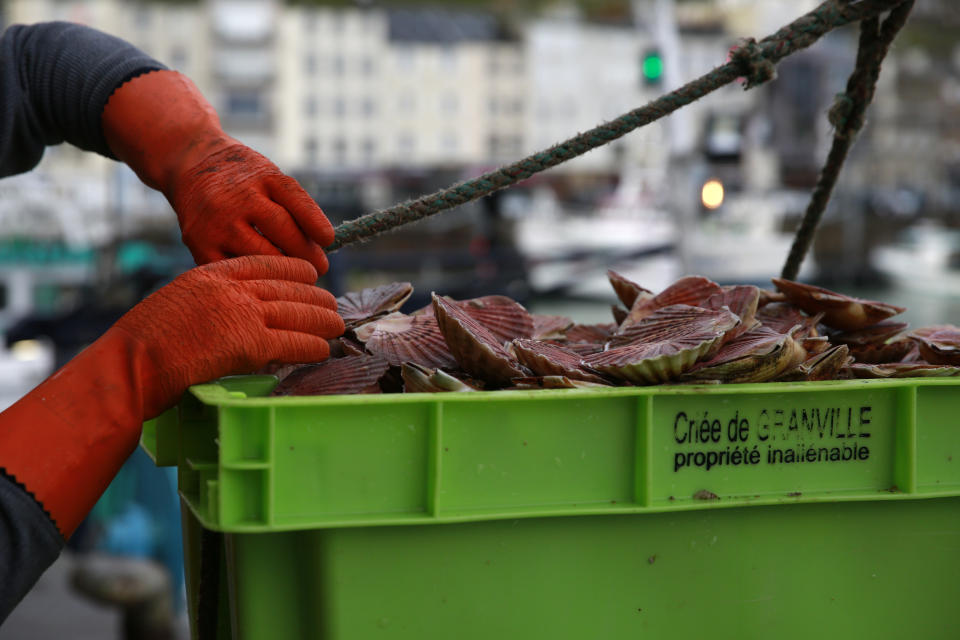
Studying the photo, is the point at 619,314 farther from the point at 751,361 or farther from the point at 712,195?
the point at 712,195

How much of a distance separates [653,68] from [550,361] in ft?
27.6

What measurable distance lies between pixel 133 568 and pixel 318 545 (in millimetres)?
4305

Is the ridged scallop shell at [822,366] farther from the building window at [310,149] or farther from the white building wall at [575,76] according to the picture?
the building window at [310,149]

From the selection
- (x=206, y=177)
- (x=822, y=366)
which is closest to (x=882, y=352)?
(x=822, y=366)

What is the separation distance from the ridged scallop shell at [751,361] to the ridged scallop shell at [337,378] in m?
0.43

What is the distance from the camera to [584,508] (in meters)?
1.23

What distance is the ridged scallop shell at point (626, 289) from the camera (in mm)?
→ 1742

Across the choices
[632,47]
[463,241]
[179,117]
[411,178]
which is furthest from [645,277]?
[632,47]

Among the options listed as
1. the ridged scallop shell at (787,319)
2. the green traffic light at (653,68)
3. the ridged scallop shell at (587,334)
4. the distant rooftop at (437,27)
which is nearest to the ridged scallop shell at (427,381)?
the ridged scallop shell at (587,334)

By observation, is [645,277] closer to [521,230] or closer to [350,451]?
[521,230]

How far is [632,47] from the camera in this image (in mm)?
61656

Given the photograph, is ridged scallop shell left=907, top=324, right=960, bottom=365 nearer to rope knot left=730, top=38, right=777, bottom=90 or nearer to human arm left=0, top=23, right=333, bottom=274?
rope knot left=730, top=38, right=777, bottom=90

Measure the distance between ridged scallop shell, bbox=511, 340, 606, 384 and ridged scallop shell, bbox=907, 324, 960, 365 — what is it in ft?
1.90

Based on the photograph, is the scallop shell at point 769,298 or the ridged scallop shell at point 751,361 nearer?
the ridged scallop shell at point 751,361
